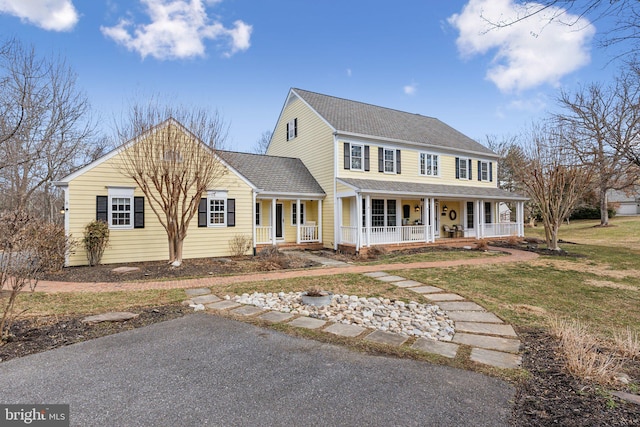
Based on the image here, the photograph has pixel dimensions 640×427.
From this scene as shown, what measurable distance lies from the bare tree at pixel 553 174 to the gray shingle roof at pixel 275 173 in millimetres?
10215

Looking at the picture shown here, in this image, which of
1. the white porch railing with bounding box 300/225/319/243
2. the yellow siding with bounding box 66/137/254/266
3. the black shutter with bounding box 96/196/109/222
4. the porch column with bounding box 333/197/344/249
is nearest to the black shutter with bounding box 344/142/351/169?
the porch column with bounding box 333/197/344/249

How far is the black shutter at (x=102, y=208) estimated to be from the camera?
10875 millimetres

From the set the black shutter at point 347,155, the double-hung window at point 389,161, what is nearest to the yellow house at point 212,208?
the black shutter at point 347,155

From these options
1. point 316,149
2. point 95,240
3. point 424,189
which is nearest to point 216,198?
point 95,240

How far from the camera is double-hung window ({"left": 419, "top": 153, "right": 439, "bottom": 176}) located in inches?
698

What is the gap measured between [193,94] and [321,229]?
28.3ft

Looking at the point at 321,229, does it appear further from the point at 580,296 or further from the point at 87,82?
the point at 87,82

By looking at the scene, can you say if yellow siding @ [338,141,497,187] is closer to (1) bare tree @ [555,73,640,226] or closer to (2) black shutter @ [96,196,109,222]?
(1) bare tree @ [555,73,640,226]

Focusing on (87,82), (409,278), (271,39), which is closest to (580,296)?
(409,278)

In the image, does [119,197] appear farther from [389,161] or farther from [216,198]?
[389,161]

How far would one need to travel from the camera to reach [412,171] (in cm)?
1736

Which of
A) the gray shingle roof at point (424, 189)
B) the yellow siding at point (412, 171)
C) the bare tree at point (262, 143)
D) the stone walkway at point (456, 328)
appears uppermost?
the bare tree at point (262, 143)

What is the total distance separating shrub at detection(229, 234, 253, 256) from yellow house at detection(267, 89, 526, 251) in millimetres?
4275

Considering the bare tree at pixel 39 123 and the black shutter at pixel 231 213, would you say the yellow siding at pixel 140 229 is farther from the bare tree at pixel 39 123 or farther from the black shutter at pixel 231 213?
the bare tree at pixel 39 123
